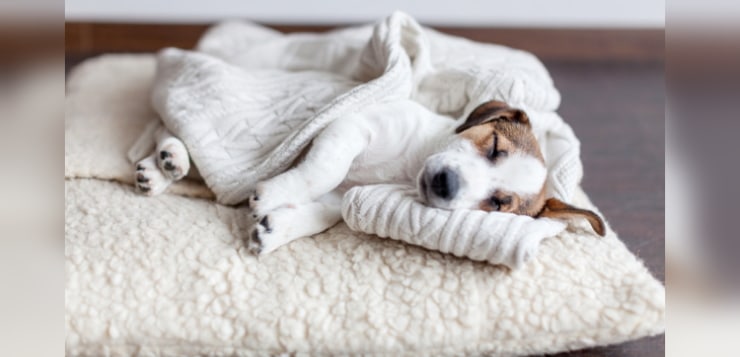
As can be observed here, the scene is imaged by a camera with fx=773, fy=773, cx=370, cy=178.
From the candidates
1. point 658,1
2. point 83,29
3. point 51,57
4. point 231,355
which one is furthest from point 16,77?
point 658,1

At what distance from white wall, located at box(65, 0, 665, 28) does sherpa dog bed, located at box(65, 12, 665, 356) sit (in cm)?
209

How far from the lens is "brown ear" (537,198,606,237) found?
67.4 inches

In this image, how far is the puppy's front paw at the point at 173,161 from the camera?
1.92 metres

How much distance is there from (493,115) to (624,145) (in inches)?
47.3

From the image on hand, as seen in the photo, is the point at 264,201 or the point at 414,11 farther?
the point at 414,11

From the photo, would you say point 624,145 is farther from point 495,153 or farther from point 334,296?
point 334,296

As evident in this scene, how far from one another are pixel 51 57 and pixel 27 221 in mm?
234

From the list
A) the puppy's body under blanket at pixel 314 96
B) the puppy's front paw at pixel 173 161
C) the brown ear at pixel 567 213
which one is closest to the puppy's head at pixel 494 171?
the brown ear at pixel 567 213

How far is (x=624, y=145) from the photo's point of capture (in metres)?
2.78

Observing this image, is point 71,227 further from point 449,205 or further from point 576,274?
point 576,274

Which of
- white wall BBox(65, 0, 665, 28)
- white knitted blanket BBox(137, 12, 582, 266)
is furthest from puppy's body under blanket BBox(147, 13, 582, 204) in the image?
white wall BBox(65, 0, 665, 28)

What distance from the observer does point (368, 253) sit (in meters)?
1.69

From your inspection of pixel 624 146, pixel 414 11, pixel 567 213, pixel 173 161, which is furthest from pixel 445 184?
pixel 414 11

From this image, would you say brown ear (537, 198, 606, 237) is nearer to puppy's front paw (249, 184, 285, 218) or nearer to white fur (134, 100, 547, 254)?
white fur (134, 100, 547, 254)
